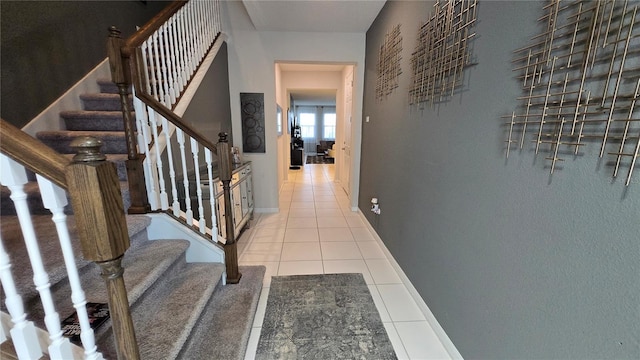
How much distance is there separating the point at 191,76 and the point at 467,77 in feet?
8.31

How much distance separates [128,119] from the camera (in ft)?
5.32

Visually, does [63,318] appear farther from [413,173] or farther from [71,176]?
[413,173]

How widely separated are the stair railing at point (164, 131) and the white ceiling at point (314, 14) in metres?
0.82

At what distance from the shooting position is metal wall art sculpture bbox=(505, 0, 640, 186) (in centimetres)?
67

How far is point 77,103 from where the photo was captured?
2412 millimetres

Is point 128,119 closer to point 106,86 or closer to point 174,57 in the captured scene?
point 174,57

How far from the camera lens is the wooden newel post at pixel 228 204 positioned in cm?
177

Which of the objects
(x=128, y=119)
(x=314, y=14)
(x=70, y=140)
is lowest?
(x=70, y=140)

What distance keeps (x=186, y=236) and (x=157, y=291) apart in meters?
0.43

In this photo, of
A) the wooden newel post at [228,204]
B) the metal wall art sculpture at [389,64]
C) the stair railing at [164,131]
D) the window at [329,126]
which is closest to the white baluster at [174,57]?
the stair railing at [164,131]

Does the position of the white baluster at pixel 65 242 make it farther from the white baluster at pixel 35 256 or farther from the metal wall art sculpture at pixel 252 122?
the metal wall art sculpture at pixel 252 122

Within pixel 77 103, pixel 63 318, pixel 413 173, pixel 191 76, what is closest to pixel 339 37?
pixel 191 76

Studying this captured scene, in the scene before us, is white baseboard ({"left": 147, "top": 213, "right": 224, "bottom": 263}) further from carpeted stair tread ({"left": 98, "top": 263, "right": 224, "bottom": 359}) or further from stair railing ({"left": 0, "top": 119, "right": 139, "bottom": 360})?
stair railing ({"left": 0, "top": 119, "right": 139, "bottom": 360})

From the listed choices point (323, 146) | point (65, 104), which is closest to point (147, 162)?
point (65, 104)
